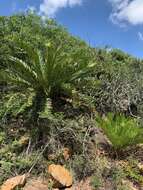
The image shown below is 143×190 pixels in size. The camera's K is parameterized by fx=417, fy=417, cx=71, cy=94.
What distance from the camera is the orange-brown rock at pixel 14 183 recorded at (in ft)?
20.2

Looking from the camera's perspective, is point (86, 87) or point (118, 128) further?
point (86, 87)

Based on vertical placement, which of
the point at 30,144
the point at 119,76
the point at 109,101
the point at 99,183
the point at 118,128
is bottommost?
the point at 99,183

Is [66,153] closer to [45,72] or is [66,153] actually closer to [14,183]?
[14,183]

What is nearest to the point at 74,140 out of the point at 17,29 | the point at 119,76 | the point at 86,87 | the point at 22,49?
the point at 86,87

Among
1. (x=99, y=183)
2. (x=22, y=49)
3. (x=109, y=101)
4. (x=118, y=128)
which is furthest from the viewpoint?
(x=109, y=101)

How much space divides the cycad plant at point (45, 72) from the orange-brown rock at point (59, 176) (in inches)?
44.7

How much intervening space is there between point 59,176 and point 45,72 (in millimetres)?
1913

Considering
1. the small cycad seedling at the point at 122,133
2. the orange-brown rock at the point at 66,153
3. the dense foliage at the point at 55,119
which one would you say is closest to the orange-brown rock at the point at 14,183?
the dense foliage at the point at 55,119

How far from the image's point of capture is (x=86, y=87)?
8.27 m

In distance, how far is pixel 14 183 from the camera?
6.24 metres

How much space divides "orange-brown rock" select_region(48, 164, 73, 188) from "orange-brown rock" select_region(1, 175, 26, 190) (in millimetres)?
465

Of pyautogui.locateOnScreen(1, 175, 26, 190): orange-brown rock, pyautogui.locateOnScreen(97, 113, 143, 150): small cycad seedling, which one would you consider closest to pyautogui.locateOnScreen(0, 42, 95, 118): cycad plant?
pyautogui.locateOnScreen(97, 113, 143, 150): small cycad seedling

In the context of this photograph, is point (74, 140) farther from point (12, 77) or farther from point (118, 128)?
point (12, 77)

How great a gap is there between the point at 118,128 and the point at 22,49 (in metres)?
2.35
